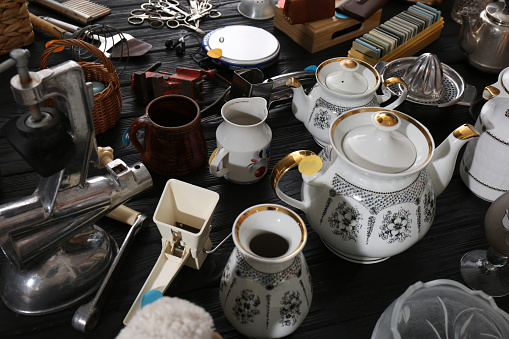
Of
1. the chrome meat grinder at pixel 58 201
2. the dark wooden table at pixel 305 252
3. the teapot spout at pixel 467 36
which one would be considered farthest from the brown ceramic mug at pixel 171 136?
the teapot spout at pixel 467 36

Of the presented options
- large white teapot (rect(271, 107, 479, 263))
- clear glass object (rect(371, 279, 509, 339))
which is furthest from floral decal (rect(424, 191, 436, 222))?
clear glass object (rect(371, 279, 509, 339))

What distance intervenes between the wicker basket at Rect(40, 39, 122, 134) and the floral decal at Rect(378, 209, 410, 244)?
0.51 meters

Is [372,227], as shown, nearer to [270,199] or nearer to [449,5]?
[270,199]

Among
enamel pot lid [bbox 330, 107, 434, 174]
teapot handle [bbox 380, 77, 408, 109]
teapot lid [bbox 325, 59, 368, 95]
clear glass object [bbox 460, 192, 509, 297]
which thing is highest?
enamel pot lid [bbox 330, 107, 434, 174]

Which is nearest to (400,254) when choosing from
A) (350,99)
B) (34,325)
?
(350,99)

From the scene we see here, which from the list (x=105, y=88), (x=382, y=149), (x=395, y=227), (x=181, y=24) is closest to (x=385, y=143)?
(x=382, y=149)

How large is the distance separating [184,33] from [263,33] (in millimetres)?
189

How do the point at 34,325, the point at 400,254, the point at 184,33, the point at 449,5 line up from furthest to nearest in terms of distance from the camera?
the point at 449,5 < the point at 184,33 < the point at 400,254 < the point at 34,325

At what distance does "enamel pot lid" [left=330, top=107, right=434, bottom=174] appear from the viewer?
62 cm

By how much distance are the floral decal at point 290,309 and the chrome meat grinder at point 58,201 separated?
0.23 meters

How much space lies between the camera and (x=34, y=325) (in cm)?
62

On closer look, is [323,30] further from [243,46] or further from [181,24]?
[181,24]

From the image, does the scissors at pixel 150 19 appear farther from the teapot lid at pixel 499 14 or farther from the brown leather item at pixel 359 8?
the teapot lid at pixel 499 14

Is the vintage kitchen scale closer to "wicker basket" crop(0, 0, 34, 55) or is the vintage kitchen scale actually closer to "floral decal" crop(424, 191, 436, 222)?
"wicker basket" crop(0, 0, 34, 55)
